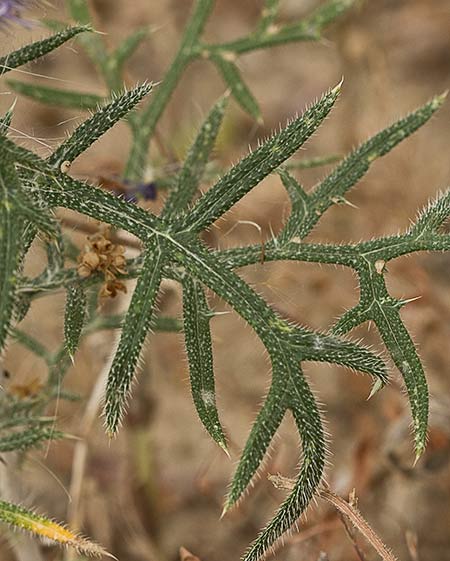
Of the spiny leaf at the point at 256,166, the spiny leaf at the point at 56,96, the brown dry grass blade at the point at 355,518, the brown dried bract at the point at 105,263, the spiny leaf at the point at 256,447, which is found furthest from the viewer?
the spiny leaf at the point at 56,96

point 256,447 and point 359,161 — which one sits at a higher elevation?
point 359,161

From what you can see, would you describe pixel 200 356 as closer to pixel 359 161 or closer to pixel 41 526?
pixel 41 526

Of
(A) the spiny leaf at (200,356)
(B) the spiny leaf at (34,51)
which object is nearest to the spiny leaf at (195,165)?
(A) the spiny leaf at (200,356)

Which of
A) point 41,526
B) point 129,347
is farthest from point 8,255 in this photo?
point 41,526

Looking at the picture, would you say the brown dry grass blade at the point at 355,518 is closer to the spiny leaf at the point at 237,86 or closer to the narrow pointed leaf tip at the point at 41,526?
the narrow pointed leaf tip at the point at 41,526

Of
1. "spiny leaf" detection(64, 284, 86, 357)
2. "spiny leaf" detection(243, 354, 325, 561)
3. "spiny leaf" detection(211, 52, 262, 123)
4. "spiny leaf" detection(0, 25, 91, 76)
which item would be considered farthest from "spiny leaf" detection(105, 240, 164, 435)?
"spiny leaf" detection(211, 52, 262, 123)
